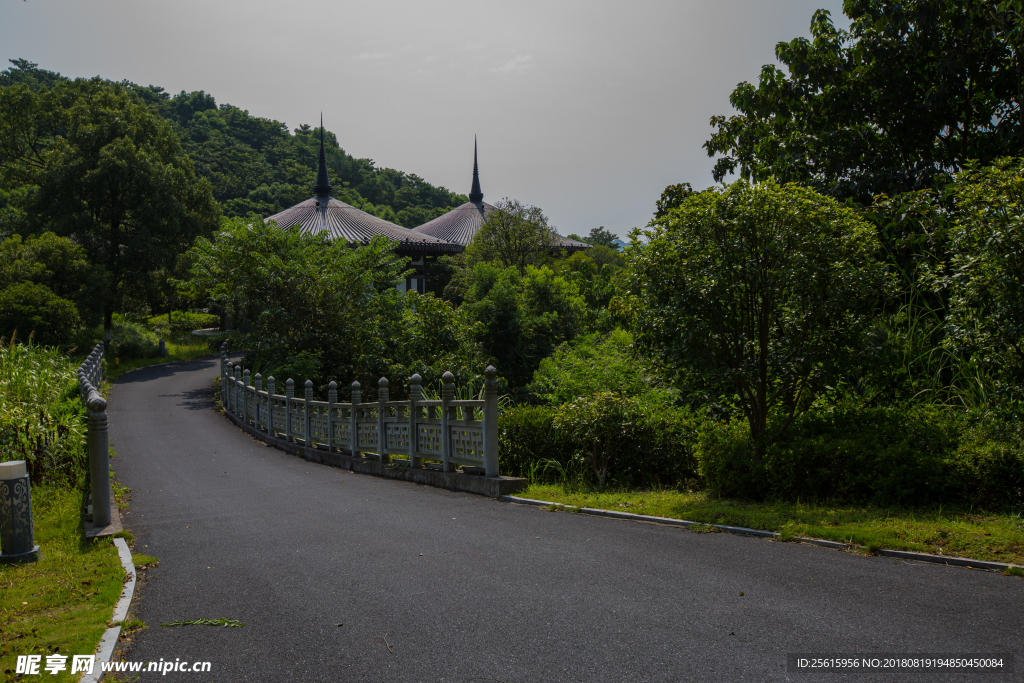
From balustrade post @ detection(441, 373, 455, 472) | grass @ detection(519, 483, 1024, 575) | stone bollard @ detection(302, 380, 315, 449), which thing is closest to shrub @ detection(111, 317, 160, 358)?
stone bollard @ detection(302, 380, 315, 449)

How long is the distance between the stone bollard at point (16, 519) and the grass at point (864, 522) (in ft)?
18.9

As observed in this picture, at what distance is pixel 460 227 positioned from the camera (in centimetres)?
4925

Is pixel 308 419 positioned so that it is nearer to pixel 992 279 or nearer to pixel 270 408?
pixel 270 408

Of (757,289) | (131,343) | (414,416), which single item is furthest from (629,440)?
(131,343)

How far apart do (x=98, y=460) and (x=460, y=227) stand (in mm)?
42509

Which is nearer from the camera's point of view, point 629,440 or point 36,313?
point 629,440

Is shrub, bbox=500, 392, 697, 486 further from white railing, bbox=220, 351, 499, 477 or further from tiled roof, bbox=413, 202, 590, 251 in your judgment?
tiled roof, bbox=413, 202, 590, 251

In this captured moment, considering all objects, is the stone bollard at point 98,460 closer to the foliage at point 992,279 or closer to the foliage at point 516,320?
the foliage at point 992,279

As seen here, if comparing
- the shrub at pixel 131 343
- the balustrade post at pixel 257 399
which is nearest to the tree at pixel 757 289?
the balustrade post at pixel 257 399

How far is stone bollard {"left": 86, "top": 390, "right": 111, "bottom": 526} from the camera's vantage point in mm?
7812

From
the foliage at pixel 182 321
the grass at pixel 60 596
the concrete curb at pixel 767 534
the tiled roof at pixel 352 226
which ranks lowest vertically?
the grass at pixel 60 596

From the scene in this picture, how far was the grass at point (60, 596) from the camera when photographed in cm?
464

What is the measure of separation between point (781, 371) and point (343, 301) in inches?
703

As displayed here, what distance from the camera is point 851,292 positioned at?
8.32 metres
